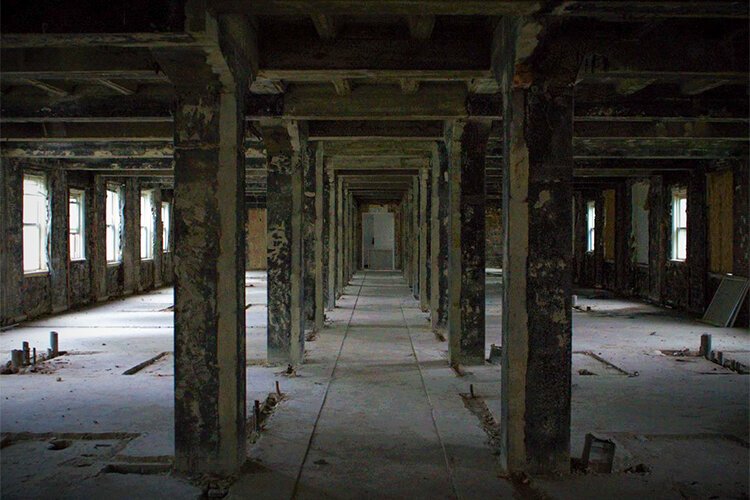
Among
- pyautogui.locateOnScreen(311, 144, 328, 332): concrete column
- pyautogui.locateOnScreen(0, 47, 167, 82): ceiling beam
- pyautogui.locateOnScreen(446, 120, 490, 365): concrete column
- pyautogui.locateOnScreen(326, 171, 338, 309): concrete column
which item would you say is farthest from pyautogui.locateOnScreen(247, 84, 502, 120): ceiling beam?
pyautogui.locateOnScreen(326, 171, 338, 309): concrete column

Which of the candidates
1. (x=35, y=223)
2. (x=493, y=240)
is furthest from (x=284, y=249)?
(x=493, y=240)

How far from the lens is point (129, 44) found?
3873 millimetres

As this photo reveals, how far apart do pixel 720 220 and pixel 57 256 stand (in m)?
13.4

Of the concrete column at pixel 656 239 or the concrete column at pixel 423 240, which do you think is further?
the concrete column at pixel 656 239

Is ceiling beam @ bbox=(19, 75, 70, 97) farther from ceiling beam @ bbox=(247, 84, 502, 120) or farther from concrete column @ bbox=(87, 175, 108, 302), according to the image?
concrete column @ bbox=(87, 175, 108, 302)

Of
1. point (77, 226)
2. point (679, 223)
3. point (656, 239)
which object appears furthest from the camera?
point (656, 239)

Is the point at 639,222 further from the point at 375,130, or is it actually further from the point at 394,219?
the point at 394,219

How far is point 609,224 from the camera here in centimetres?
1881

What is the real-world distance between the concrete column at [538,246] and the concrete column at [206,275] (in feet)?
6.12

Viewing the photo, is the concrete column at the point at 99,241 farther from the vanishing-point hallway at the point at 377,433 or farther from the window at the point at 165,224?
the vanishing-point hallway at the point at 377,433

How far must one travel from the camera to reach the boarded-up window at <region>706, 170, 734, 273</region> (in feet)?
40.7

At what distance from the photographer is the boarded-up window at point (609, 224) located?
1859 cm

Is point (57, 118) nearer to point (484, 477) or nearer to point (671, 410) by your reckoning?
point (484, 477)

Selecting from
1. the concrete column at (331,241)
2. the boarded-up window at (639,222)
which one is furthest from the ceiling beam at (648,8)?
the boarded-up window at (639,222)
